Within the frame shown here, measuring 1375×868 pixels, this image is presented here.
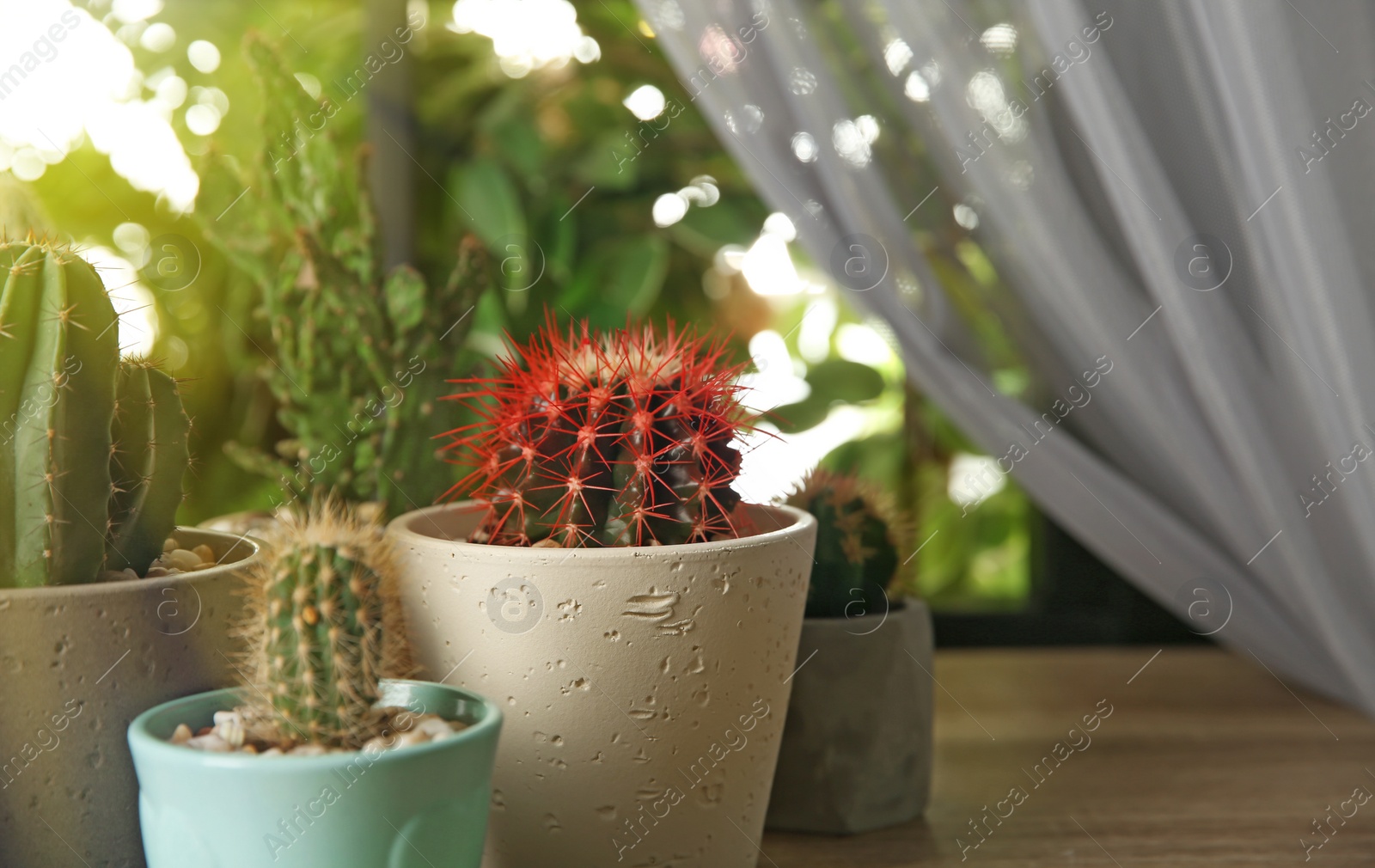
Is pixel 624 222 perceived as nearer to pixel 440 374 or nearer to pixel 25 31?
pixel 440 374

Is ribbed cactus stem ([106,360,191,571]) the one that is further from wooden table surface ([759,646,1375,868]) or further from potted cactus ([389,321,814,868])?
wooden table surface ([759,646,1375,868])

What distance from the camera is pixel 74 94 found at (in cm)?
116

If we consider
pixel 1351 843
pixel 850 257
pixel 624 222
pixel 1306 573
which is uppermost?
pixel 624 222

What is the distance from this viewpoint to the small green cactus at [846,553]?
698 mm

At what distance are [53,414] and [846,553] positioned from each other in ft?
1.54

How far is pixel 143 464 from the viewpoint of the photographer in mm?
579

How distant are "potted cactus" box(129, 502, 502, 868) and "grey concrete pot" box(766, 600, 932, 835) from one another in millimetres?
248

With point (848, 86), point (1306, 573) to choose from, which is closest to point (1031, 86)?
point (848, 86)

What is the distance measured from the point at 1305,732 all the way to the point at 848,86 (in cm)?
66

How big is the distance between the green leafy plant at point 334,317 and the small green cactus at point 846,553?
289mm

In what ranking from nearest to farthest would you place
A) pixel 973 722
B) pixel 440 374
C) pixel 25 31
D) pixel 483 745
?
pixel 483 745 < pixel 440 374 < pixel 973 722 < pixel 25 31

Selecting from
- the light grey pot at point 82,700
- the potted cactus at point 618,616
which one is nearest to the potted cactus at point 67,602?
the light grey pot at point 82,700

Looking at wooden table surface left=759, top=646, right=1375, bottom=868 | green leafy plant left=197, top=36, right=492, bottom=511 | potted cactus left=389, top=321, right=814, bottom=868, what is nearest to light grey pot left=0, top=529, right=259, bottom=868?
potted cactus left=389, top=321, right=814, bottom=868

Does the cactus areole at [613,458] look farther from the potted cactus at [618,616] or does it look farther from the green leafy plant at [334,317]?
the green leafy plant at [334,317]
